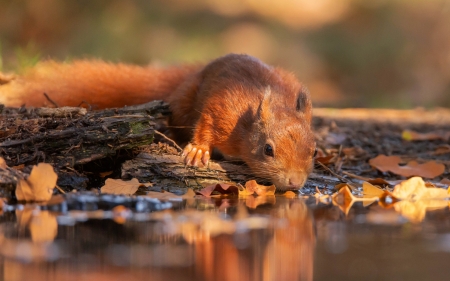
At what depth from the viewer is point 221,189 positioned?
4074 mm

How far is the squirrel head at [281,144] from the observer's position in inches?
164

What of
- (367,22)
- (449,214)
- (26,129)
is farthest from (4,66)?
(367,22)

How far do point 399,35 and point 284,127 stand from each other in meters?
9.68

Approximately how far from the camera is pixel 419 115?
8.05 meters

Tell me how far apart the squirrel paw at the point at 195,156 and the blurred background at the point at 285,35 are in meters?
6.55

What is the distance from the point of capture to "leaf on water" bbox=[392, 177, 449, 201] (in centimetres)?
390

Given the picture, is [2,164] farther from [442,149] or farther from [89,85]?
[442,149]

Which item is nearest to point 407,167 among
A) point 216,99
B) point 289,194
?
point 289,194

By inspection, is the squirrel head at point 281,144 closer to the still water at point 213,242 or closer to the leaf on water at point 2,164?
the still water at point 213,242

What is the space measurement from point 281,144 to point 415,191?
35.5 inches

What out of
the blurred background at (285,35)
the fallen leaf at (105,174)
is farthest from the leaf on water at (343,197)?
the blurred background at (285,35)

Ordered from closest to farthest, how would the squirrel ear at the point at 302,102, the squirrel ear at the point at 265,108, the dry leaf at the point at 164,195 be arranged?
1. the dry leaf at the point at 164,195
2. the squirrel ear at the point at 265,108
3. the squirrel ear at the point at 302,102

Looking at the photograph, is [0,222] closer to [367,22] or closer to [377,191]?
[377,191]

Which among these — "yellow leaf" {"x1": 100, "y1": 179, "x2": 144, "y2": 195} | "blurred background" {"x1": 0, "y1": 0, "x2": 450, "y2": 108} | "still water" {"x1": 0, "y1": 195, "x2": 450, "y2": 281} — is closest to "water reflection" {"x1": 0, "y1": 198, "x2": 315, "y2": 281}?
"still water" {"x1": 0, "y1": 195, "x2": 450, "y2": 281}
